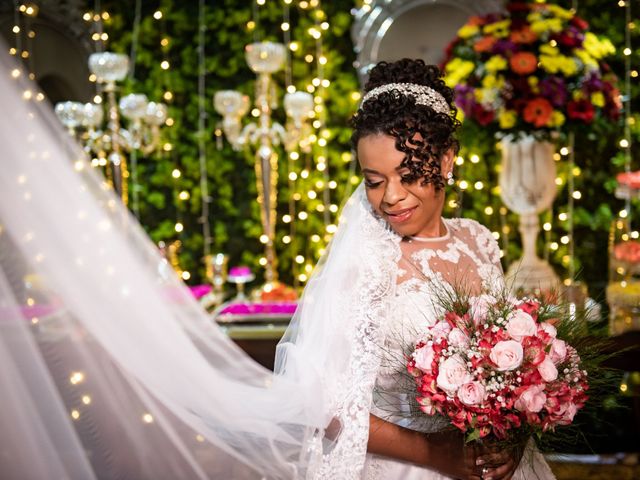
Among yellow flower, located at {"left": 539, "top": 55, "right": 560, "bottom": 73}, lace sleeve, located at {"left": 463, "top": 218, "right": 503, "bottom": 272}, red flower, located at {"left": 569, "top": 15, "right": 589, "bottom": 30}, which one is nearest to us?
lace sleeve, located at {"left": 463, "top": 218, "right": 503, "bottom": 272}

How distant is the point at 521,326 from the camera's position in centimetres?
165

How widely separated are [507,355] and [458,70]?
101 inches

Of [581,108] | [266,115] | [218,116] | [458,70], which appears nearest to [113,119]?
[266,115]

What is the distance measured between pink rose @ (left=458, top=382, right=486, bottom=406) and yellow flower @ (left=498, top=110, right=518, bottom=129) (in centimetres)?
240

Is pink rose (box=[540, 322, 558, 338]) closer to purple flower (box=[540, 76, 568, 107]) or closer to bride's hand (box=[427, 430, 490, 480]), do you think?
bride's hand (box=[427, 430, 490, 480])

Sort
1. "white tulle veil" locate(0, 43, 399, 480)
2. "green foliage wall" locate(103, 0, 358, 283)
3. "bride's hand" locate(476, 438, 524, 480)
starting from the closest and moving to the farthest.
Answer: "white tulle veil" locate(0, 43, 399, 480)
"bride's hand" locate(476, 438, 524, 480)
"green foliage wall" locate(103, 0, 358, 283)

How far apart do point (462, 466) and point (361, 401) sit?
294 mm

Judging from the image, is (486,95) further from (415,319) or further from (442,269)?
(415,319)

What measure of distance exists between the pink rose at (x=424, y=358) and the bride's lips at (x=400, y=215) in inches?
15.1

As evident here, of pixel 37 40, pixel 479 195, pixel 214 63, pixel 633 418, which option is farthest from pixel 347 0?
pixel 633 418

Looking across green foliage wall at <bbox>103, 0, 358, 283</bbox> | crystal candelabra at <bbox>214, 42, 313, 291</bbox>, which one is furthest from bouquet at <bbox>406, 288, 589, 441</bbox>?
green foliage wall at <bbox>103, 0, 358, 283</bbox>

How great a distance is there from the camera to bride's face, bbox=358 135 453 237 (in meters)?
1.88

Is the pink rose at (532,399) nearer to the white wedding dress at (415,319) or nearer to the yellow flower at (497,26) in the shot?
the white wedding dress at (415,319)

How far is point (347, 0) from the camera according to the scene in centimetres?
491
